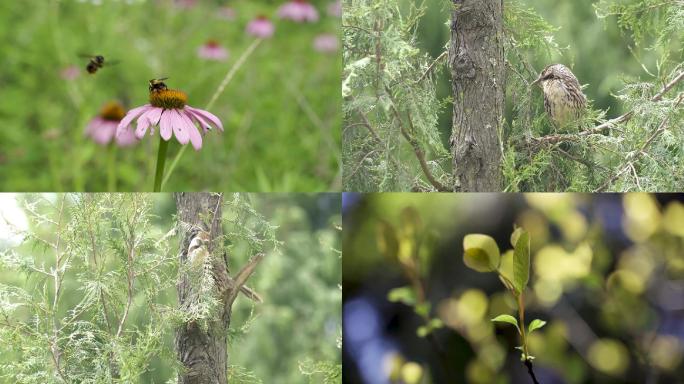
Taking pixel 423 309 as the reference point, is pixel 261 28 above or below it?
above

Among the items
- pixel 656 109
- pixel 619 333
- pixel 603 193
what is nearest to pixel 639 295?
pixel 619 333

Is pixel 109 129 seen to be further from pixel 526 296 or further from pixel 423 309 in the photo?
pixel 526 296

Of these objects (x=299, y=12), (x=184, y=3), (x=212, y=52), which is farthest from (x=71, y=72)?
(x=299, y=12)

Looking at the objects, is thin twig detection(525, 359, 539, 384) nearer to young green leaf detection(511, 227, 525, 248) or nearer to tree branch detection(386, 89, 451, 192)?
young green leaf detection(511, 227, 525, 248)

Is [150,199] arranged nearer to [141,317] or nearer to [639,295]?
[141,317]

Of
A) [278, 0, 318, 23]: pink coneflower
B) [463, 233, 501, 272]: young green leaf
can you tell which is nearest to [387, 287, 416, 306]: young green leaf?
[463, 233, 501, 272]: young green leaf
